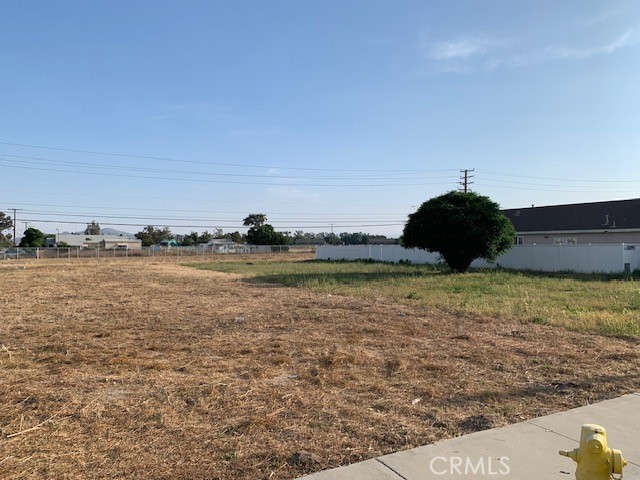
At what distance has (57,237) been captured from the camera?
104m

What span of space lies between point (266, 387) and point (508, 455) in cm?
305

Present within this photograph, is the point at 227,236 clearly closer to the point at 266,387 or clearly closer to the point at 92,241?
the point at 92,241

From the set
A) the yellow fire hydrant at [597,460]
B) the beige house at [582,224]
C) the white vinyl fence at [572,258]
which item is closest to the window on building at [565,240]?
the beige house at [582,224]

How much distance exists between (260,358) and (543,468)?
4.79m

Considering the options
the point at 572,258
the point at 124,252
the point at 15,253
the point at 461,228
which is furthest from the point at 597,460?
the point at 15,253

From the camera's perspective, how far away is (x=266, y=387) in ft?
19.7

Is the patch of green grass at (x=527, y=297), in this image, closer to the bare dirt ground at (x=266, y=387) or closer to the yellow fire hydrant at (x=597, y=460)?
the bare dirt ground at (x=266, y=387)

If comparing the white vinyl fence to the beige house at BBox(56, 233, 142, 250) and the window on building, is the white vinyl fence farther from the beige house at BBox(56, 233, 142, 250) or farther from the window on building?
the beige house at BBox(56, 233, 142, 250)

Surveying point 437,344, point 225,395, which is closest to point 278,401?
point 225,395

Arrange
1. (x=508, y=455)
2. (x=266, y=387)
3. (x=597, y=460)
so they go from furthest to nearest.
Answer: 1. (x=266, y=387)
2. (x=508, y=455)
3. (x=597, y=460)

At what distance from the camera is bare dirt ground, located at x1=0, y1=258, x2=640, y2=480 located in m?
4.04

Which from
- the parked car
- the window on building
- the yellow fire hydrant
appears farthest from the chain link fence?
the yellow fire hydrant

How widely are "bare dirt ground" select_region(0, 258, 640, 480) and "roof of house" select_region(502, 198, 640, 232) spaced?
1097 inches

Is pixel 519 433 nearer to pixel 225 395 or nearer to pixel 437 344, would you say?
pixel 225 395
